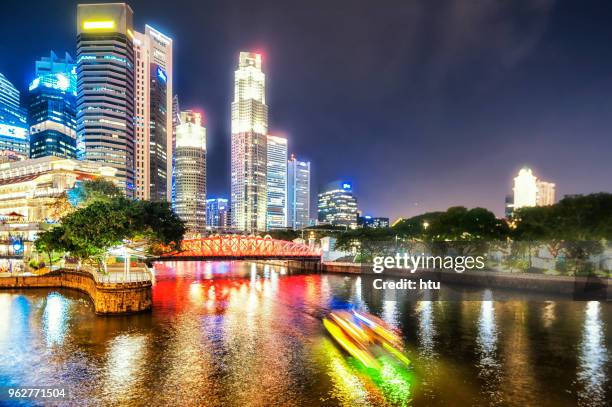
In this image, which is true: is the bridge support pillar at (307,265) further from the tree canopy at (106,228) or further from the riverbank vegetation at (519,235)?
the tree canopy at (106,228)

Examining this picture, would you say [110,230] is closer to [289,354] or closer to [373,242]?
[289,354]

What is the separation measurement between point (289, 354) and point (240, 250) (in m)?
76.2

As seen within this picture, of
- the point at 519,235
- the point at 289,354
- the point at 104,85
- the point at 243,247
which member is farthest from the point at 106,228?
the point at 104,85

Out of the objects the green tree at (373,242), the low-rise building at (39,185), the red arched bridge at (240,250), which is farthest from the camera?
the low-rise building at (39,185)

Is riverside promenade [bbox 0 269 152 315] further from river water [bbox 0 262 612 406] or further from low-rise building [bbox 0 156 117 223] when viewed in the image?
low-rise building [bbox 0 156 117 223]

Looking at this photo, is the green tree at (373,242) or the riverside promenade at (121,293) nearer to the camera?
the riverside promenade at (121,293)

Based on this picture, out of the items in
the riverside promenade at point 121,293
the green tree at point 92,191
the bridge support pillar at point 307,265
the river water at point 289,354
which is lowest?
the bridge support pillar at point 307,265

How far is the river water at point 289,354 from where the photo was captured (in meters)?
24.6

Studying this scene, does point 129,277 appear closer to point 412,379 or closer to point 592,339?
point 412,379

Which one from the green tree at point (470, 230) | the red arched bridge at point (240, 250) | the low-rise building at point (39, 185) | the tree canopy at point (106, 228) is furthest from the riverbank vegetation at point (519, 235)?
the low-rise building at point (39, 185)

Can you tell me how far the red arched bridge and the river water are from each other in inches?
1557

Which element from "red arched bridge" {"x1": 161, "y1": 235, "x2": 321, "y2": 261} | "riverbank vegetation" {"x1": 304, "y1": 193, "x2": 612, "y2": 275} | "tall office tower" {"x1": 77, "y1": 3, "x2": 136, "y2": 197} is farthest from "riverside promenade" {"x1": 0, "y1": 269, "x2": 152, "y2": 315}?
"tall office tower" {"x1": 77, "y1": 3, "x2": 136, "y2": 197}

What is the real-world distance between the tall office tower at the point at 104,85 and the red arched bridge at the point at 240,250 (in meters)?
91.4

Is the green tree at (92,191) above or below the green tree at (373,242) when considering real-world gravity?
above
